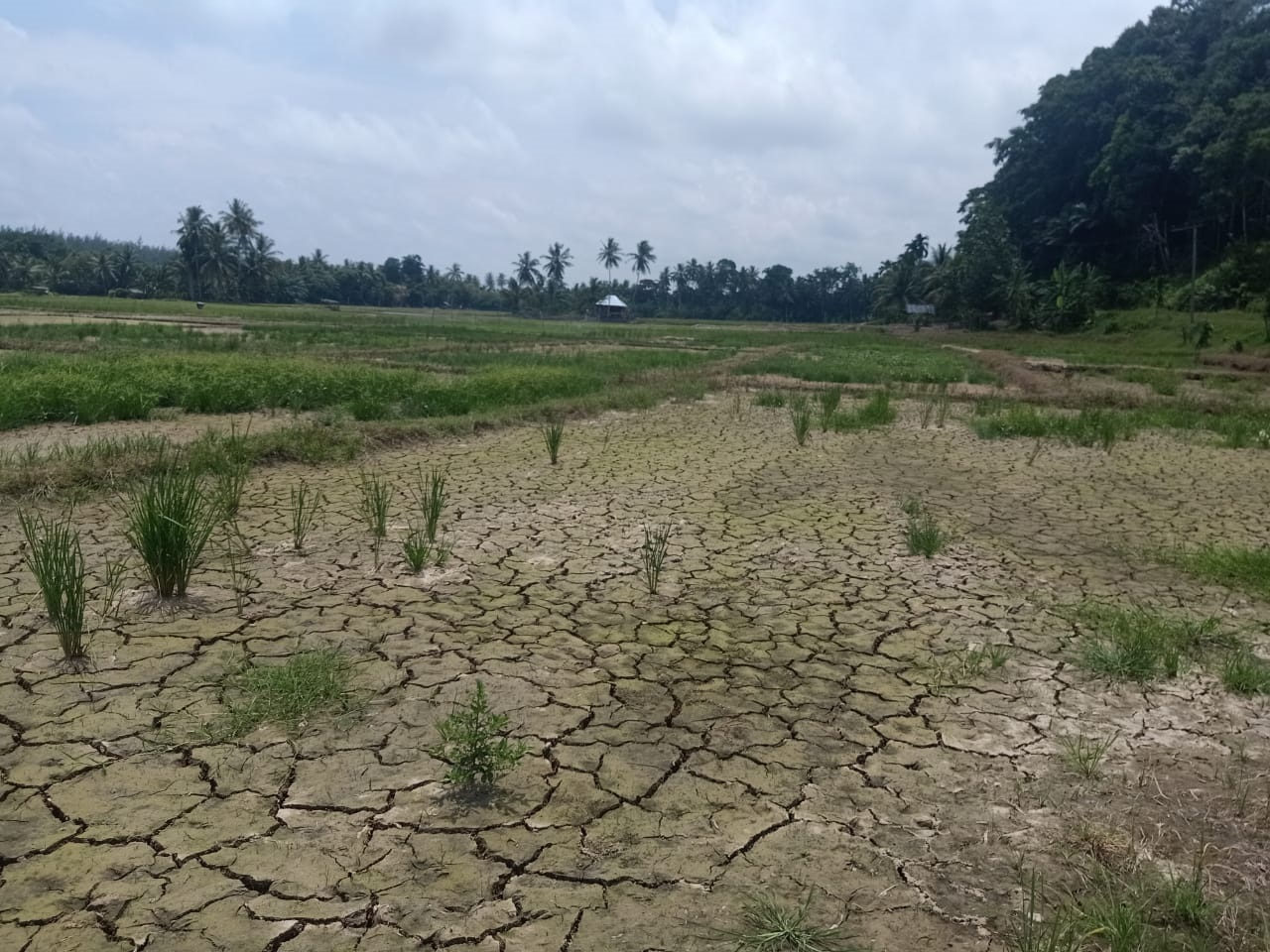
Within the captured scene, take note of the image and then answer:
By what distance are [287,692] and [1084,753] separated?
2994 millimetres

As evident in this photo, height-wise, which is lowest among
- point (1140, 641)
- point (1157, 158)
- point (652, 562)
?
point (1140, 641)

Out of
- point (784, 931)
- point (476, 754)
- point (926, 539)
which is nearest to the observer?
point (784, 931)

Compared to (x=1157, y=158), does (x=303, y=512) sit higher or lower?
lower

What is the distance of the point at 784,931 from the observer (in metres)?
1.97

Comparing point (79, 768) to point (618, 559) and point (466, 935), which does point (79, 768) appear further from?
point (618, 559)

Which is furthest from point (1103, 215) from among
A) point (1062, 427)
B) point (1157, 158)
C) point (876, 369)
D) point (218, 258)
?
point (218, 258)

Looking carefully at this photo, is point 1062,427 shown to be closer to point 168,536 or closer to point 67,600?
point 168,536

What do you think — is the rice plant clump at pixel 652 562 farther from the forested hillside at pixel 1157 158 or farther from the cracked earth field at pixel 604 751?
the forested hillside at pixel 1157 158

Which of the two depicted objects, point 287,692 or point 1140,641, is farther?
point 1140,641

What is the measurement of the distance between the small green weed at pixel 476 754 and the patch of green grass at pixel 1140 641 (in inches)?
107

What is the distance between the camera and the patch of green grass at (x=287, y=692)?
9.58ft

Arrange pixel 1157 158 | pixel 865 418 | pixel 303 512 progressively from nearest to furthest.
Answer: pixel 303 512 → pixel 865 418 → pixel 1157 158

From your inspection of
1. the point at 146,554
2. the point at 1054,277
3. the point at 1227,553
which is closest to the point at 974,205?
the point at 1054,277

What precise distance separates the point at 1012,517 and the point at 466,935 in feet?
18.7
